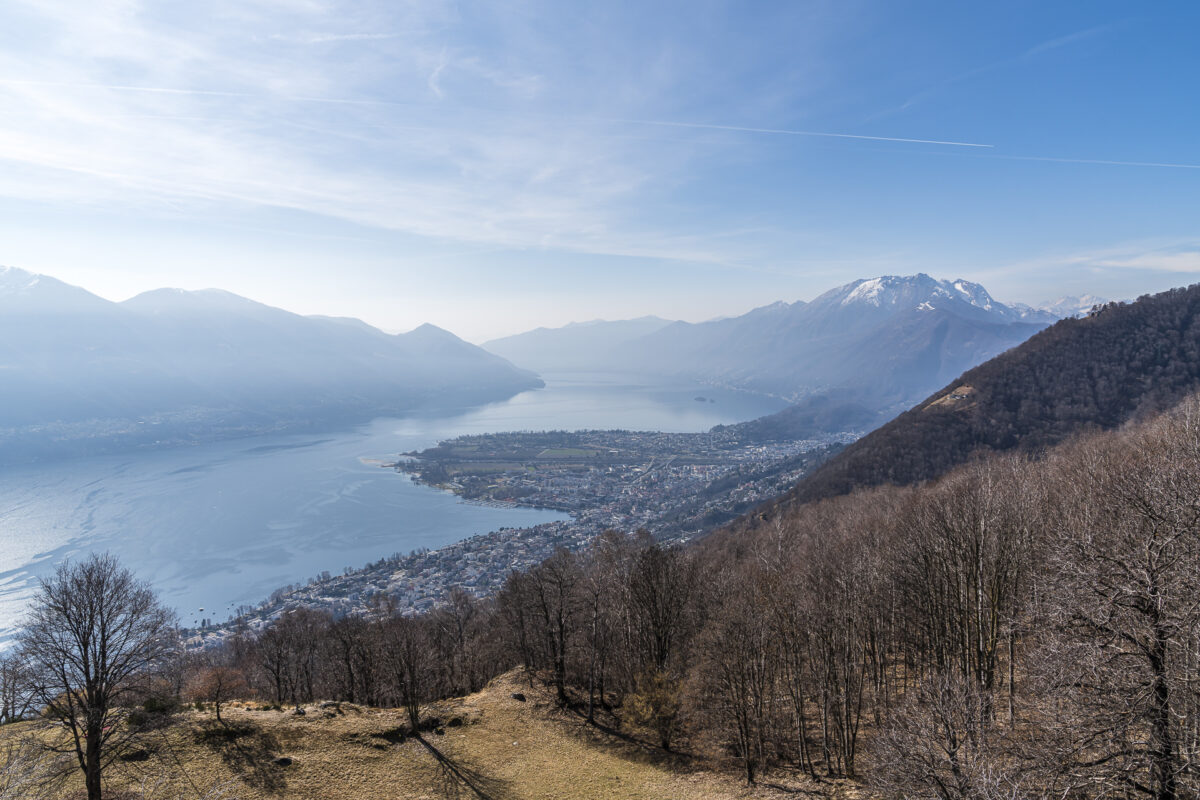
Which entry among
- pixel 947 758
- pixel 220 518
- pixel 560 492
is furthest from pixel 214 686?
pixel 560 492

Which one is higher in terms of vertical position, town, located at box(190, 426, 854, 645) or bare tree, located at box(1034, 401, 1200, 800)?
bare tree, located at box(1034, 401, 1200, 800)

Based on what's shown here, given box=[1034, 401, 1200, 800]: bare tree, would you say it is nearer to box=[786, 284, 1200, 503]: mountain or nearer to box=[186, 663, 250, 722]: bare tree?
box=[186, 663, 250, 722]: bare tree

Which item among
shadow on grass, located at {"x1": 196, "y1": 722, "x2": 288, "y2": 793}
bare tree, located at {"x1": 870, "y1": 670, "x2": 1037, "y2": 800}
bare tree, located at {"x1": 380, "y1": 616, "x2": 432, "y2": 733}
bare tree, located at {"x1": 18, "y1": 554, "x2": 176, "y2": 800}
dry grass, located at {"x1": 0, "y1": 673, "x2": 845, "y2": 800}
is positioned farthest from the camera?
bare tree, located at {"x1": 380, "y1": 616, "x2": 432, "y2": 733}

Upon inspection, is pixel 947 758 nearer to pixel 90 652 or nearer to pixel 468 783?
pixel 468 783

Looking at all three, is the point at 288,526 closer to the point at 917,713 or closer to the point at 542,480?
the point at 542,480

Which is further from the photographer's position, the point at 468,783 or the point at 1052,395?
the point at 1052,395

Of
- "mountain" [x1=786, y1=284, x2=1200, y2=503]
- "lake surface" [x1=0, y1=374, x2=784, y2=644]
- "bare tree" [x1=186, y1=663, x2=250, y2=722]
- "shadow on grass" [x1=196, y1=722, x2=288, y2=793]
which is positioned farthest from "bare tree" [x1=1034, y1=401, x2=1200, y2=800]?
"lake surface" [x1=0, y1=374, x2=784, y2=644]

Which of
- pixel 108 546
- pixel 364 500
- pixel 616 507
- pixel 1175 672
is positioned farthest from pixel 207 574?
pixel 1175 672
